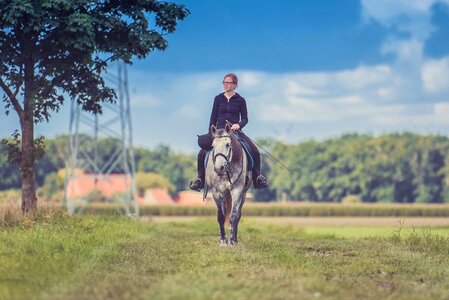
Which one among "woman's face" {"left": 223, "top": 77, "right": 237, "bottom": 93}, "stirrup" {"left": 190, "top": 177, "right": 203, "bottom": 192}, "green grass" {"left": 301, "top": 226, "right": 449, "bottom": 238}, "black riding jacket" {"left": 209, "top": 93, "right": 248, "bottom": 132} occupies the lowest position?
"green grass" {"left": 301, "top": 226, "right": 449, "bottom": 238}

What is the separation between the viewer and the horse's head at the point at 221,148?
1602 centimetres

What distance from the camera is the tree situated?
23141 millimetres

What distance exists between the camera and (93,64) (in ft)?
79.8

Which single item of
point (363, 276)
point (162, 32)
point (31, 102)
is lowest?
point (363, 276)

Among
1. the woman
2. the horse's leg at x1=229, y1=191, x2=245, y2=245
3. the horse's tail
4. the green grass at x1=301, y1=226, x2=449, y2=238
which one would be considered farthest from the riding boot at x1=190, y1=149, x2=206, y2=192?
the green grass at x1=301, y1=226, x2=449, y2=238

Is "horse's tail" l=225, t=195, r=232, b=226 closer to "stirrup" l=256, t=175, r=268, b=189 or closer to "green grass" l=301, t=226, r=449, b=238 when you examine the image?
"stirrup" l=256, t=175, r=268, b=189

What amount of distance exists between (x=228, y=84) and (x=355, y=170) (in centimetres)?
11558

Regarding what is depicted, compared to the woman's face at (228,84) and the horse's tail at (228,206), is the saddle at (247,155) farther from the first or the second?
the woman's face at (228,84)

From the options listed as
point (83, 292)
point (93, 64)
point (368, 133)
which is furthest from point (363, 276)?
point (368, 133)

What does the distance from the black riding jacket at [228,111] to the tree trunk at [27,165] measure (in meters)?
10.3

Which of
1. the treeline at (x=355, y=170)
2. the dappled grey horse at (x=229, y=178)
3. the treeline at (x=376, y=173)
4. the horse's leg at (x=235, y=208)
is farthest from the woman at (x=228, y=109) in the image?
the treeline at (x=355, y=170)

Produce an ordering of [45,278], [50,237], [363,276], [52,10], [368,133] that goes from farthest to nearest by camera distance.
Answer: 1. [368,133]
2. [52,10]
3. [50,237]
4. [363,276]
5. [45,278]

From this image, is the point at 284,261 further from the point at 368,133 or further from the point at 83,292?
the point at 368,133

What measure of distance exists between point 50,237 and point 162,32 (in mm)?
10552
